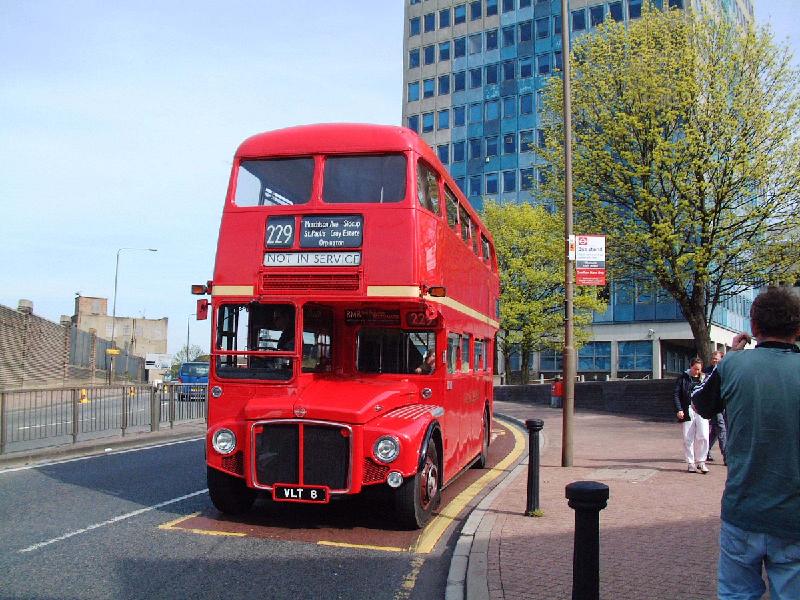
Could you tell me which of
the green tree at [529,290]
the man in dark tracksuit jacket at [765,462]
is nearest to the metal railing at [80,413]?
the man in dark tracksuit jacket at [765,462]

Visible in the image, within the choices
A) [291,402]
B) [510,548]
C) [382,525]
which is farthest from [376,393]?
[510,548]

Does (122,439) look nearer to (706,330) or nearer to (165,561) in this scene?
(165,561)

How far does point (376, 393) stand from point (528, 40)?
58.7 meters

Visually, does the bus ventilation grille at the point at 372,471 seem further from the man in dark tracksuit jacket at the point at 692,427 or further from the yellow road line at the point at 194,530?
the man in dark tracksuit jacket at the point at 692,427

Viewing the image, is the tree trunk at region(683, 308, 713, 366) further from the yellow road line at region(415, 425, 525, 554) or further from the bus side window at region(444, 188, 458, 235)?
the bus side window at region(444, 188, 458, 235)

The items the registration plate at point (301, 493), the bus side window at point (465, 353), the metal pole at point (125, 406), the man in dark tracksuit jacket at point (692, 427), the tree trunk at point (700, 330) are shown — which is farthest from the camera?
the tree trunk at point (700, 330)

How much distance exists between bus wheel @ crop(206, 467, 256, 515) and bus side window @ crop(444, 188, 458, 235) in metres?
3.92

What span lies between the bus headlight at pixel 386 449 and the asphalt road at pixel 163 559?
0.83 m

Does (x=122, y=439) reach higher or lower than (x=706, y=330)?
lower

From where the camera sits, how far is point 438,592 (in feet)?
18.9

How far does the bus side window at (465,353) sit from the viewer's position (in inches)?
409

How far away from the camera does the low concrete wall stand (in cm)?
2598

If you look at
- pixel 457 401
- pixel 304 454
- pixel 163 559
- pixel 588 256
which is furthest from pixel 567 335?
pixel 163 559

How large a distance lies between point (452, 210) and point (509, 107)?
2134 inches
